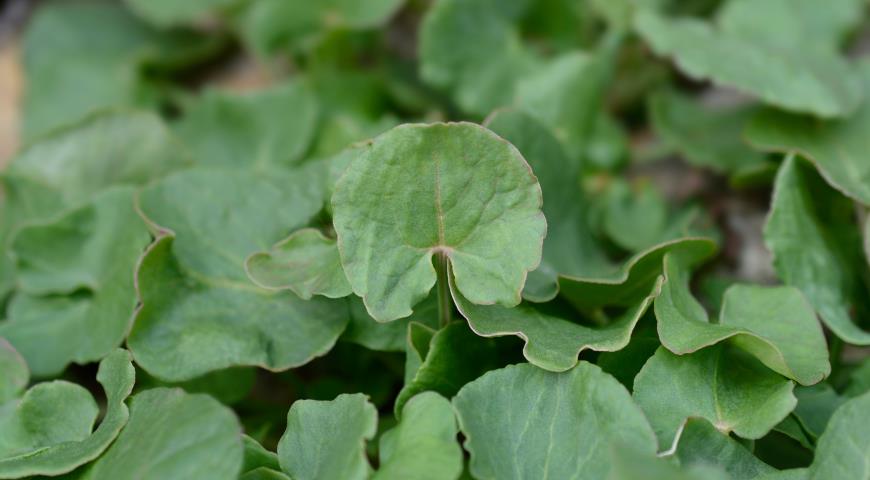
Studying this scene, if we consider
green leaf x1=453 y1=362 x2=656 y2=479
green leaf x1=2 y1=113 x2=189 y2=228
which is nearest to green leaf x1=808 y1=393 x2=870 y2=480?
green leaf x1=453 y1=362 x2=656 y2=479

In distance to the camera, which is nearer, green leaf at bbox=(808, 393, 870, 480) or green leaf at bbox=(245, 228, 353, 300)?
green leaf at bbox=(808, 393, 870, 480)

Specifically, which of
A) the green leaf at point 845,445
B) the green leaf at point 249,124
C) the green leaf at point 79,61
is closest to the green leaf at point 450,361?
the green leaf at point 845,445

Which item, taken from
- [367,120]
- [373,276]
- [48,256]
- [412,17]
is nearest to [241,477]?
[373,276]

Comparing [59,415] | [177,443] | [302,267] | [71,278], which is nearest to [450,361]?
[302,267]

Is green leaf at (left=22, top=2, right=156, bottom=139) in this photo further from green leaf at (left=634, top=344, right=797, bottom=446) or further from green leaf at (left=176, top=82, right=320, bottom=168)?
green leaf at (left=634, top=344, right=797, bottom=446)

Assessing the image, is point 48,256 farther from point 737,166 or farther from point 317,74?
point 737,166

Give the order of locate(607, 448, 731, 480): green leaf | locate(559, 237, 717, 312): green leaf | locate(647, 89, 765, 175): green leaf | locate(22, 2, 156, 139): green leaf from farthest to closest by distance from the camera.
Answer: locate(22, 2, 156, 139): green leaf < locate(647, 89, 765, 175): green leaf < locate(559, 237, 717, 312): green leaf < locate(607, 448, 731, 480): green leaf

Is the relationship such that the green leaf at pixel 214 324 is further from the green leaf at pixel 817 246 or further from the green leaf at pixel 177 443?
the green leaf at pixel 817 246
